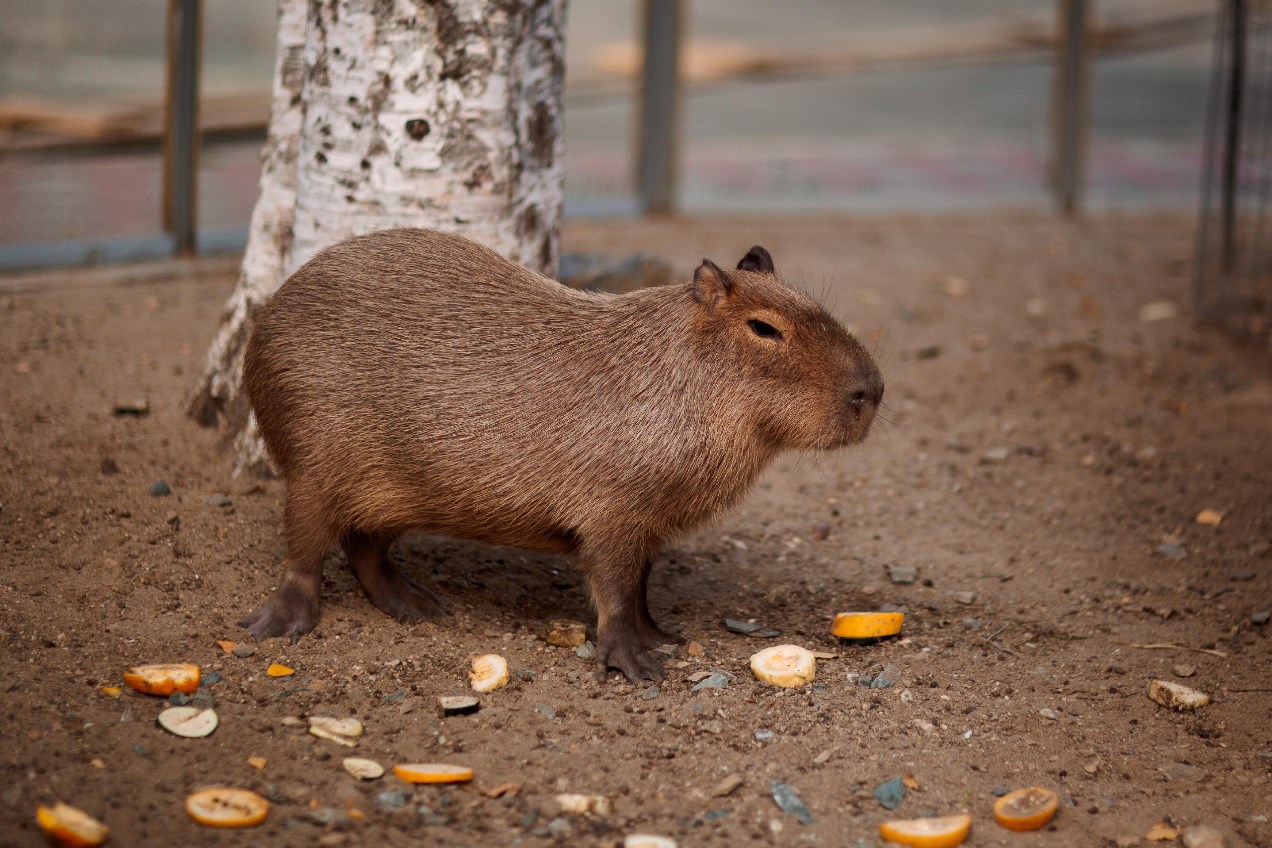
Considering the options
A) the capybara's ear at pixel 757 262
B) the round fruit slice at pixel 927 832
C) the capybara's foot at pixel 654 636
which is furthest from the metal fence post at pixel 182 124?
the round fruit slice at pixel 927 832

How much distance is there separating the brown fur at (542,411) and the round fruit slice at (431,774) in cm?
64

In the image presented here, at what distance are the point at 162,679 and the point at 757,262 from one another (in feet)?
5.93

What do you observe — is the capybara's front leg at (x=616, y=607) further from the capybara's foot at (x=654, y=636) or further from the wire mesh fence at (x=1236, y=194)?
the wire mesh fence at (x=1236, y=194)

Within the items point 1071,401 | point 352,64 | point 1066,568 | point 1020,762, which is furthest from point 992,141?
point 1020,762

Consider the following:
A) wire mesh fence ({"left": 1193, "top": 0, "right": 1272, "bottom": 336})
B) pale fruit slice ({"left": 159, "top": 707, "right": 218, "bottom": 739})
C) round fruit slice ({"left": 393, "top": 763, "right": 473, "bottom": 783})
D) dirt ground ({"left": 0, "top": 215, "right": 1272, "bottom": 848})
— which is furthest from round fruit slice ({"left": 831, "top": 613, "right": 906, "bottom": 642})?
wire mesh fence ({"left": 1193, "top": 0, "right": 1272, "bottom": 336})

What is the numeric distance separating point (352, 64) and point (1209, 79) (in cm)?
871

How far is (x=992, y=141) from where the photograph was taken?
10289 mm

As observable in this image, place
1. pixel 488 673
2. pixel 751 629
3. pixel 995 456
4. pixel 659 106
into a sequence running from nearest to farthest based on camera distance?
1. pixel 488 673
2. pixel 751 629
3. pixel 995 456
4. pixel 659 106

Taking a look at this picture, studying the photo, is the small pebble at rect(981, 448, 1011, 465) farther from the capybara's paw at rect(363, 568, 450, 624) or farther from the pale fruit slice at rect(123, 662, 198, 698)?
the pale fruit slice at rect(123, 662, 198, 698)

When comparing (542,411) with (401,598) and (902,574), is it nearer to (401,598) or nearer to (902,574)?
(401,598)

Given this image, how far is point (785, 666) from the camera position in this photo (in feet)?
11.5

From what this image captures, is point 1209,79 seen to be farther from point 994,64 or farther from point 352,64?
point 352,64

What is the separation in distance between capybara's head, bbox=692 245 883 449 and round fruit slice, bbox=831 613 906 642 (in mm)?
548

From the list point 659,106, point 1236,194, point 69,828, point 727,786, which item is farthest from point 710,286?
point 659,106
